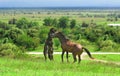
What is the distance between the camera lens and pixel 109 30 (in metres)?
84.8

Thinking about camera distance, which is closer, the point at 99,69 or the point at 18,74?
the point at 18,74

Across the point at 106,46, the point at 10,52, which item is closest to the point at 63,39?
the point at 10,52

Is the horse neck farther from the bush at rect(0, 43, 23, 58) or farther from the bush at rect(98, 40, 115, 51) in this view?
the bush at rect(98, 40, 115, 51)

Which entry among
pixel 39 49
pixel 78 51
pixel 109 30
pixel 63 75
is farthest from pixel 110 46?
pixel 63 75

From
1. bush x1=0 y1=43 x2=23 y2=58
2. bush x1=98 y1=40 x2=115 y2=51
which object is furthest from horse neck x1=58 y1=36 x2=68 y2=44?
bush x1=98 y1=40 x2=115 y2=51

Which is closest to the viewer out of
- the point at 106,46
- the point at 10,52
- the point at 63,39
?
the point at 63,39

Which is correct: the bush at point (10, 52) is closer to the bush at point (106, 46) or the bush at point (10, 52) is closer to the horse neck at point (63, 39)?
the horse neck at point (63, 39)

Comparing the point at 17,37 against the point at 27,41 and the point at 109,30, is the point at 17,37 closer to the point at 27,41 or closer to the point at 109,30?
the point at 27,41

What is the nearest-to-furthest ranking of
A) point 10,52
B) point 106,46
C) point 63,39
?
point 63,39, point 10,52, point 106,46

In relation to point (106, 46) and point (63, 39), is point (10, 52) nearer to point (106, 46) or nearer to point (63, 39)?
point (63, 39)

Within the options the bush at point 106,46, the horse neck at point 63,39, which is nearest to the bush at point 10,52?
the horse neck at point 63,39

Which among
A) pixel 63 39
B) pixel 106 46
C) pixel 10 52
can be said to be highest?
pixel 63 39

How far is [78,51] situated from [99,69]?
364cm

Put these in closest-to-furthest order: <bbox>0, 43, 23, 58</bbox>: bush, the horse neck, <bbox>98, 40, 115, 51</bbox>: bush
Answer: the horse neck
<bbox>0, 43, 23, 58</bbox>: bush
<bbox>98, 40, 115, 51</bbox>: bush
